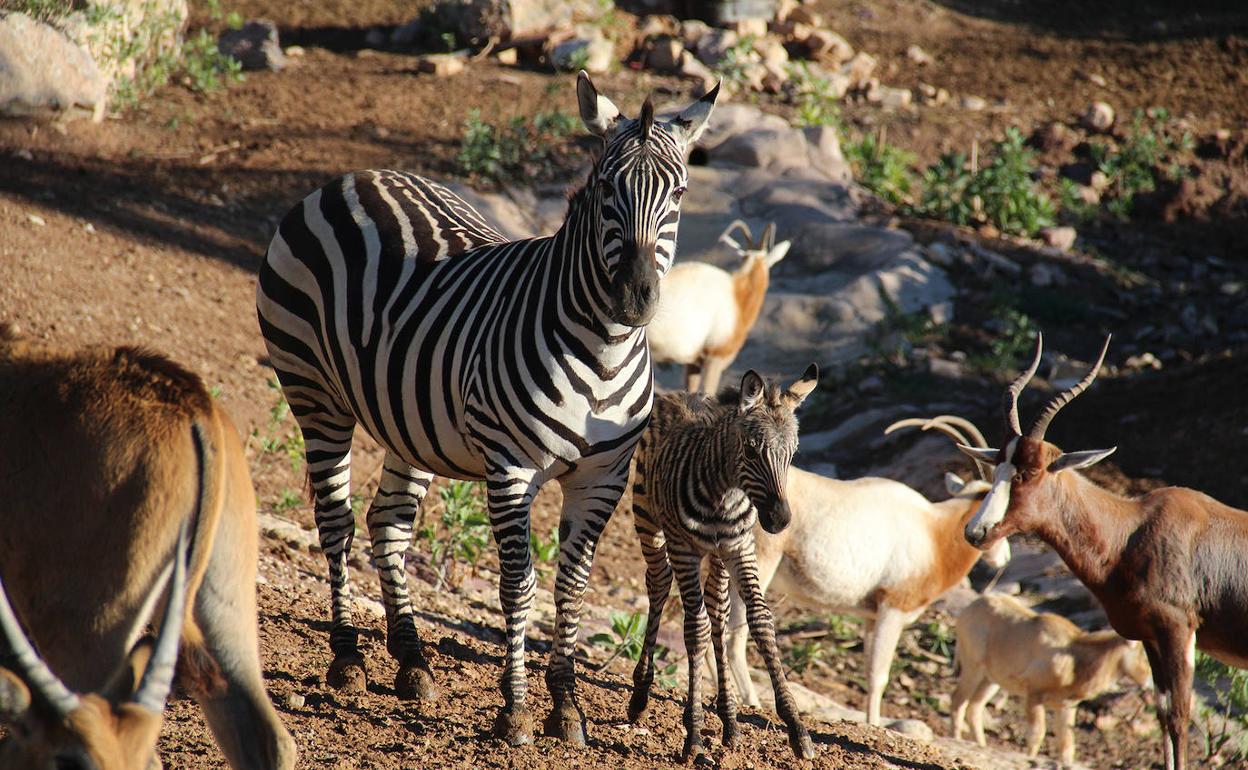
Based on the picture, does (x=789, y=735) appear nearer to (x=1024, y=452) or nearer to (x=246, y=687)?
(x=1024, y=452)

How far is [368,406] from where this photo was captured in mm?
6117

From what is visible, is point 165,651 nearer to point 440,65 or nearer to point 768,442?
point 768,442

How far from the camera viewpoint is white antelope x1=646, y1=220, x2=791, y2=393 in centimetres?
1230

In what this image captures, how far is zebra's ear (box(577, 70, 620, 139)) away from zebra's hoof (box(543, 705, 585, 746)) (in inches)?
98.5

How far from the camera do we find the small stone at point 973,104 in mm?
Result: 19766

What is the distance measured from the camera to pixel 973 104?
781 inches

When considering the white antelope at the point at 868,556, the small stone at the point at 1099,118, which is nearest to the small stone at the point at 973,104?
the small stone at the point at 1099,118

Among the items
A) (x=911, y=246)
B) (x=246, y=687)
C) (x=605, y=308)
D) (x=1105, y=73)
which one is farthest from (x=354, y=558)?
(x=1105, y=73)

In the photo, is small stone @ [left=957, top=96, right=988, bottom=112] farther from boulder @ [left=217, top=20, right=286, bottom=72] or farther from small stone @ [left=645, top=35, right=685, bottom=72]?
boulder @ [left=217, top=20, right=286, bottom=72]

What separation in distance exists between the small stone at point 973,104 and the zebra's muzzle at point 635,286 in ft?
51.9

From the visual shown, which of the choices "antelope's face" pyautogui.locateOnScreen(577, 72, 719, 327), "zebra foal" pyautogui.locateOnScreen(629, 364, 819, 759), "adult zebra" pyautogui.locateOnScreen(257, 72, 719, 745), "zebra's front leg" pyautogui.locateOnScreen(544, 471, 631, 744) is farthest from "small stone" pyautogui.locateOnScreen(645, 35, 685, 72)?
"zebra's front leg" pyautogui.locateOnScreen(544, 471, 631, 744)

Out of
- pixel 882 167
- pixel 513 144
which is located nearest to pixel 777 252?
pixel 513 144

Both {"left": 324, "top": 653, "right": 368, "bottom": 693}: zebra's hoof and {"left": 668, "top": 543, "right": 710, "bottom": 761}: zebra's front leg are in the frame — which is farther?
{"left": 668, "top": 543, "right": 710, "bottom": 761}: zebra's front leg

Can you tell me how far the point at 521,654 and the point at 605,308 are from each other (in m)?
1.53
